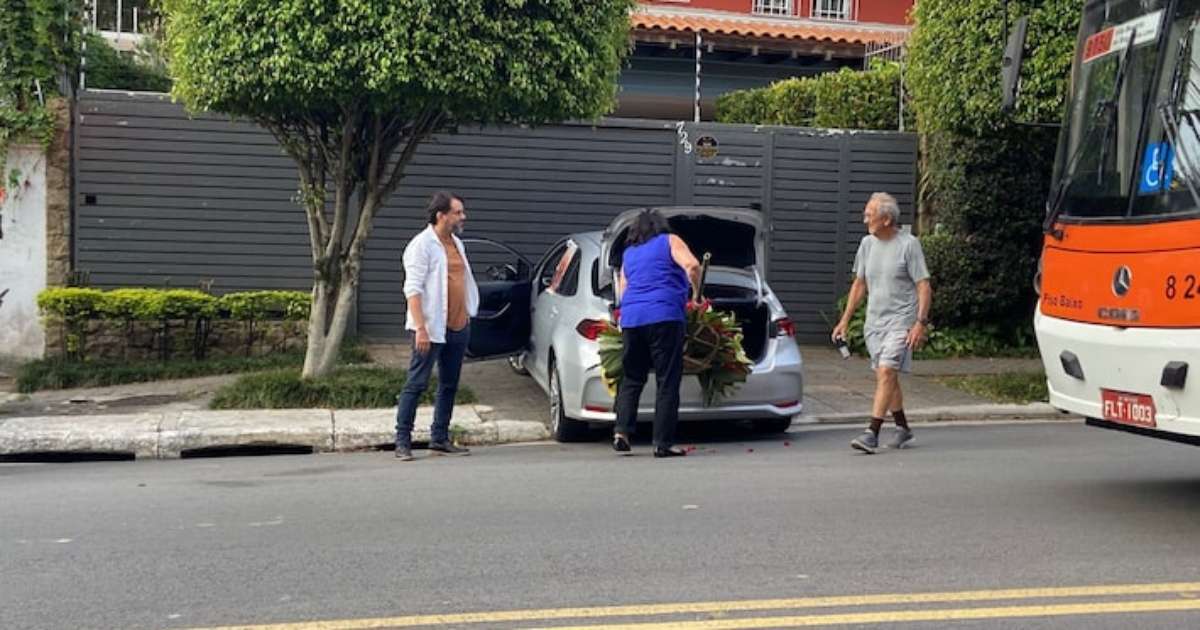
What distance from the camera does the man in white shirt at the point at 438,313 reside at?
836cm

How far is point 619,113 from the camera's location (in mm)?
18969

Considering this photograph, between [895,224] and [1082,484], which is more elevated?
[895,224]

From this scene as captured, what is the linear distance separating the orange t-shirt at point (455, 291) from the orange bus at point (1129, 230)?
3.86m

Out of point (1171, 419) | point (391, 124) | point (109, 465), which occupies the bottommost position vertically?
point (109, 465)

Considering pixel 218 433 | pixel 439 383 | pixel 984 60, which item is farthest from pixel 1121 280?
pixel 218 433

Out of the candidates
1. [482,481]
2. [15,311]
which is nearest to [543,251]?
[15,311]

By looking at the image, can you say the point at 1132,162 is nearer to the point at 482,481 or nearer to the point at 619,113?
the point at 482,481

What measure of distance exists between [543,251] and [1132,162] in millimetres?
8288

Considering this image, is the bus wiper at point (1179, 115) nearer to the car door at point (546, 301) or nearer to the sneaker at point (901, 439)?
the sneaker at point (901, 439)

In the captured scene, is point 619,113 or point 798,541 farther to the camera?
point 619,113

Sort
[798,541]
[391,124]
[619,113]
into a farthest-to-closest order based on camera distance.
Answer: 1. [619,113]
2. [391,124]
3. [798,541]

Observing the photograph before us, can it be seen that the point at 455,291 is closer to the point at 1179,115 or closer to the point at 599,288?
the point at 599,288

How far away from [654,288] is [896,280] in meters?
1.66

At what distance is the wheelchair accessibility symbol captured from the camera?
5.99 meters
